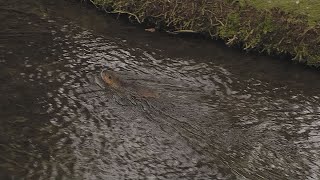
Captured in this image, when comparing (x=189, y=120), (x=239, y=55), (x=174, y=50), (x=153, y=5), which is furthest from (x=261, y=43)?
(x=189, y=120)

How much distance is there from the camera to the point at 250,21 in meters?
14.3

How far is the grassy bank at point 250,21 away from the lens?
13773 millimetres

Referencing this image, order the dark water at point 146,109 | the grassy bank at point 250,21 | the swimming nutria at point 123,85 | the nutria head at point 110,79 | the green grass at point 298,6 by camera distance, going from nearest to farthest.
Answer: the dark water at point 146,109 → the swimming nutria at point 123,85 → the nutria head at point 110,79 → the grassy bank at point 250,21 → the green grass at point 298,6

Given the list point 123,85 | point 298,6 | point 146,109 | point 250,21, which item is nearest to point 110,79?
point 123,85

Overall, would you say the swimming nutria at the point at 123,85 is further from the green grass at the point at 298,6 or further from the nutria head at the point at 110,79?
the green grass at the point at 298,6

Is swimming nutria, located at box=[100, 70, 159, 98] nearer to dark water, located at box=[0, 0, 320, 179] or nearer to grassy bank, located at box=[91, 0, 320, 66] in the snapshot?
dark water, located at box=[0, 0, 320, 179]

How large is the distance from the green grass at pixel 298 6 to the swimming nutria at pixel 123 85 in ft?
15.3

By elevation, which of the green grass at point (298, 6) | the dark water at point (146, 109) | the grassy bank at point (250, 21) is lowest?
the dark water at point (146, 109)

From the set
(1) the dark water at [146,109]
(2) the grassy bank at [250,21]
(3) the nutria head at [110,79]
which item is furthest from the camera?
(2) the grassy bank at [250,21]

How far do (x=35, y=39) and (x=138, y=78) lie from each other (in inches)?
147

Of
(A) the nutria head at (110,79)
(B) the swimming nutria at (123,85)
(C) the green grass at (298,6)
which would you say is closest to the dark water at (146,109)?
(B) the swimming nutria at (123,85)

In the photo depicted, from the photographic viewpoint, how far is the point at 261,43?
46.9 ft

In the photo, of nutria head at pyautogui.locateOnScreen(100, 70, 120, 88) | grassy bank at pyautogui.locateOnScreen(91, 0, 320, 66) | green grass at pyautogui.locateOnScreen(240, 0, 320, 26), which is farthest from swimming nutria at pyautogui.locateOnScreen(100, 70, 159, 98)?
green grass at pyautogui.locateOnScreen(240, 0, 320, 26)

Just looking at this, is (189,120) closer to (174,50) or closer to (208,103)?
(208,103)
